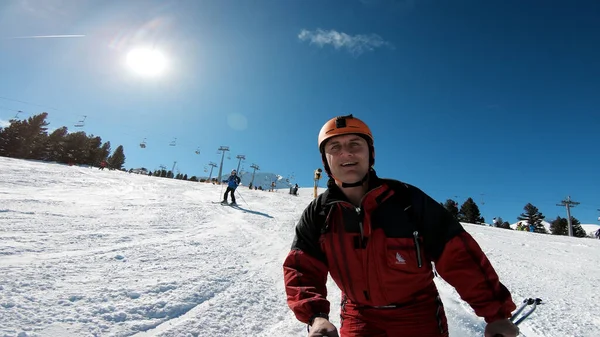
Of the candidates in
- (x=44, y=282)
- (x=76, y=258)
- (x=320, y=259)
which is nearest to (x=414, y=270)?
(x=320, y=259)

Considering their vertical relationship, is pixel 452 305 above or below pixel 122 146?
below

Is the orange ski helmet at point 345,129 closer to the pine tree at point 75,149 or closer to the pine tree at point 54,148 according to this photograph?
the pine tree at point 75,149

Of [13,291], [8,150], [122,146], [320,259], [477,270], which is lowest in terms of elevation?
[13,291]

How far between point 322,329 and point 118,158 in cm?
9771

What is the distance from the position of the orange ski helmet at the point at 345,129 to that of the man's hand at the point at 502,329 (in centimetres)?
148

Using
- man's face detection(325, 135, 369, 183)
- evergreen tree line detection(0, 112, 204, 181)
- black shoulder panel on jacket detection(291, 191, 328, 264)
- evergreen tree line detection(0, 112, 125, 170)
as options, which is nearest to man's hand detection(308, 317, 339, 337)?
black shoulder panel on jacket detection(291, 191, 328, 264)

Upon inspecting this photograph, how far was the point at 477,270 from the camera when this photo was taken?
72.0 inches

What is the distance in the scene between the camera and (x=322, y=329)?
175 cm

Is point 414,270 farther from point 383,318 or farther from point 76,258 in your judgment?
point 76,258

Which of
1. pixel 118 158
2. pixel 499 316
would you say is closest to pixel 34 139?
pixel 118 158

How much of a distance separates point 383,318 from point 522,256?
377 inches

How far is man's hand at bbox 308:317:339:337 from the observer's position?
172 centimetres

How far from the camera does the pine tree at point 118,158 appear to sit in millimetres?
80625

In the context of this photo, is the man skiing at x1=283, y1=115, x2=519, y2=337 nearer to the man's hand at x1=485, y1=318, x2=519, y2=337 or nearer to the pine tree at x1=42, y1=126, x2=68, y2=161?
the man's hand at x1=485, y1=318, x2=519, y2=337
